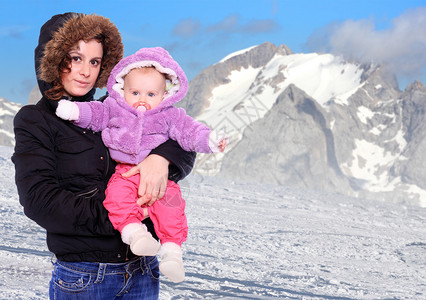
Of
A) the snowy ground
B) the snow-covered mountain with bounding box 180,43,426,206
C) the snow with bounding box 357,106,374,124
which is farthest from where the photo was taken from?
the snow with bounding box 357,106,374,124

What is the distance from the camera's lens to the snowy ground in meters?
4.43

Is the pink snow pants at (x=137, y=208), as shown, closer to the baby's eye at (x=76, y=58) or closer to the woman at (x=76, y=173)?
the woman at (x=76, y=173)

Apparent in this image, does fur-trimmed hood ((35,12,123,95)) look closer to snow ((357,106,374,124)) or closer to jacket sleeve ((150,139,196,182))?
jacket sleeve ((150,139,196,182))

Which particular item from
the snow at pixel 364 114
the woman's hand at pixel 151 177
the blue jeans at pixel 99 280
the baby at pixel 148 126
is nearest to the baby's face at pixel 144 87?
the baby at pixel 148 126

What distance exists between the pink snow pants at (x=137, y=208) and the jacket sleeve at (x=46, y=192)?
4 cm

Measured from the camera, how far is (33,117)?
1643 millimetres

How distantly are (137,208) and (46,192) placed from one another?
1.03 feet

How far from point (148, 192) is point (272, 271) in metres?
3.86

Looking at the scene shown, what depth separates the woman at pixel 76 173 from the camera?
156 centimetres

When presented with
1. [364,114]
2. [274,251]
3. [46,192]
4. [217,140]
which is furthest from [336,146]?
[46,192]

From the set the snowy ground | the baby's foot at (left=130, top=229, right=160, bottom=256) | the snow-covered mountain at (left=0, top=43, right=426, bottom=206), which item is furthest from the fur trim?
the snow-covered mountain at (left=0, top=43, right=426, bottom=206)

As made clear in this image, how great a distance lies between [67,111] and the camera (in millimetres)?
1653

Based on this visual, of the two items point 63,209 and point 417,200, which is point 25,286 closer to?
point 63,209

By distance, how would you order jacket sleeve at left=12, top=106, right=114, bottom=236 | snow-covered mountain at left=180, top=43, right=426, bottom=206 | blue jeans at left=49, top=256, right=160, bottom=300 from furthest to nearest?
snow-covered mountain at left=180, top=43, right=426, bottom=206, blue jeans at left=49, top=256, right=160, bottom=300, jacket sleeve at left=12, top=106, right=114, bottom=236
